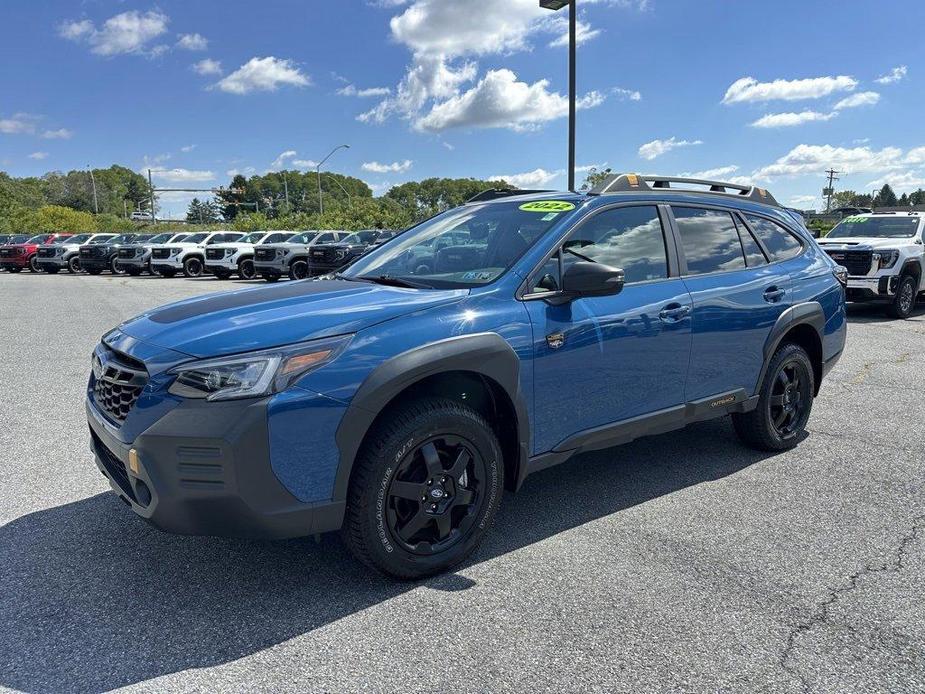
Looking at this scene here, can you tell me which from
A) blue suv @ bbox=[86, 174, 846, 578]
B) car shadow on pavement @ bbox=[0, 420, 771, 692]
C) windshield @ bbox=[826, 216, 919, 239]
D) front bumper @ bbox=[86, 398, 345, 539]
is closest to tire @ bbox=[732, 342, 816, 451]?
blue suv @ bbox=[86, 174, 846, 578]

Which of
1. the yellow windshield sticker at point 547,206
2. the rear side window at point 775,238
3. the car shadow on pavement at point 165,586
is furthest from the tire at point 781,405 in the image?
the yellow windshield sticker at point 547,206

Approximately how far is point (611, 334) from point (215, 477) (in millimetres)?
1988

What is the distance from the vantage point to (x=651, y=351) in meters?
3.74

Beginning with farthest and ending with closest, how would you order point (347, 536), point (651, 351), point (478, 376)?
1. point (651, 351)
2. point (478, 376)
3. point (347, 536)

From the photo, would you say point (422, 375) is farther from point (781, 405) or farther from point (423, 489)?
point (781, 405)

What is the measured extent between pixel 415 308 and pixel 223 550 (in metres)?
1.49

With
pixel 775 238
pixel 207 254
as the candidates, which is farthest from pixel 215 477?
pixel 207 254

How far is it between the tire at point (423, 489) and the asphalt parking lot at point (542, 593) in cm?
16

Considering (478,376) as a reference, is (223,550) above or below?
below

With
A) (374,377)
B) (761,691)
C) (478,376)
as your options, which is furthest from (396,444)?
(761,691)

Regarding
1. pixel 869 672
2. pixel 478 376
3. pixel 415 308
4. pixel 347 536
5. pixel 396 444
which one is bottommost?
pixel 869 672

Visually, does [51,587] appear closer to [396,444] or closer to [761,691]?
[396,444]

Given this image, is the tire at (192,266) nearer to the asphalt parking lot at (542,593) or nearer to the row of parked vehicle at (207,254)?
the row of parked vehicle at (207,254)

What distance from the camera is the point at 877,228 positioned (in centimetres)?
1345
